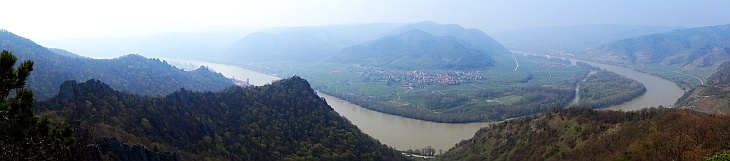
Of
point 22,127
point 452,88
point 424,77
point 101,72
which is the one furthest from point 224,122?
point 424,77

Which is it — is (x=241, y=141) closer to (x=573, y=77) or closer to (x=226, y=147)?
(x=226, y=147)

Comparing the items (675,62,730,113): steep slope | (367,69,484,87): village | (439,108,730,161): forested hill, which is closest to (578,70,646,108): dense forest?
(675,62,730,113): steep slope

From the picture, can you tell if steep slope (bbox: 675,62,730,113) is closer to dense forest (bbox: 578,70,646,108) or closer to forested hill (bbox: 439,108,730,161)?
dense forest (bbox: 578,70,646,108)

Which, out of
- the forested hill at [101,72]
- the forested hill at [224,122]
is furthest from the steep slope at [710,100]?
the forested hill at [101,72]

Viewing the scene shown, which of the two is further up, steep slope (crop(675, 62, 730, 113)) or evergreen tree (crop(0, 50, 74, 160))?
evergreen tree (crop(0, 50, 74, 160))

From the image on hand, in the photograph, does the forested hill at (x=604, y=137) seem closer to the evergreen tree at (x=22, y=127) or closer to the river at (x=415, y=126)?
the river at (x=415, y=126)

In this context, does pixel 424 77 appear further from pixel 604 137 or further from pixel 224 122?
pixel 604 137
